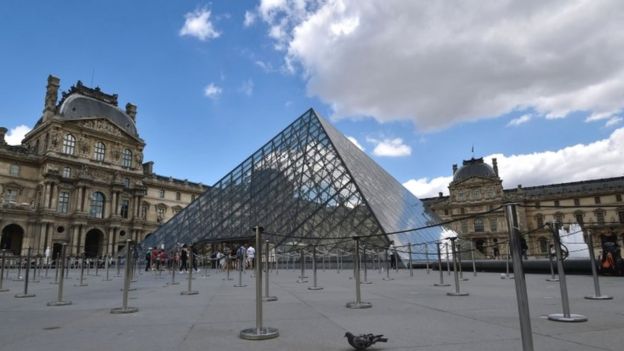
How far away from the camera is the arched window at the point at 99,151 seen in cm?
4438

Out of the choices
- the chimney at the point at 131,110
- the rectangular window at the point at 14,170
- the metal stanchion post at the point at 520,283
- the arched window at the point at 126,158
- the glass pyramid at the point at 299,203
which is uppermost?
the chimney at the point at 131,110

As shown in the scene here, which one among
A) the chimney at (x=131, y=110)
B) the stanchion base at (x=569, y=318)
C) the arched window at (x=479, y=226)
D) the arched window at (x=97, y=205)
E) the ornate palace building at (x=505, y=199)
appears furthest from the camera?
the arched window at (x=479, y=226)

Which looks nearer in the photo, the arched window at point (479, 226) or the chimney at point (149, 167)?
the chimney at point (149, 167)

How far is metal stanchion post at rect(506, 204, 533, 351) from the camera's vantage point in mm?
2176

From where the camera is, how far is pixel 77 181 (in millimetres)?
41188

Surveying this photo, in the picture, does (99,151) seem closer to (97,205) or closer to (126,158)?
(126,158)

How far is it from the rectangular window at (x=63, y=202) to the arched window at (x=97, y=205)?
2.30 m

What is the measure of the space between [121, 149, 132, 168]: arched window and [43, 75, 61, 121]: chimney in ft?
A: 26.9

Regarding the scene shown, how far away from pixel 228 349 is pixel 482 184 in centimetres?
6299

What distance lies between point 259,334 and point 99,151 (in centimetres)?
4810

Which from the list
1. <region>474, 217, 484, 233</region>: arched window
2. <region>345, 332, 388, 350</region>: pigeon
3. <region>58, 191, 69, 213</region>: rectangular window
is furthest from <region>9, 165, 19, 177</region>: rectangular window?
<region>474, 217, 484, 233</region>: arched window

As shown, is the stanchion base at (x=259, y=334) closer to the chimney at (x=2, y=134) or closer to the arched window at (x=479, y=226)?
the chimney at (x=2, y=134)

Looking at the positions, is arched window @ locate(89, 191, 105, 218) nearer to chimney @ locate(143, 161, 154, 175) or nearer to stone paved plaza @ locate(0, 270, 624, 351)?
chimney @ locate(143, 161, 154, 175)

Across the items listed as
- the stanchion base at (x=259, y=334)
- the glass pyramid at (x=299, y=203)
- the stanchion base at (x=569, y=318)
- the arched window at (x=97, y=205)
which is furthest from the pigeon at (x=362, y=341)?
the arched window at (x=97, y=205)
